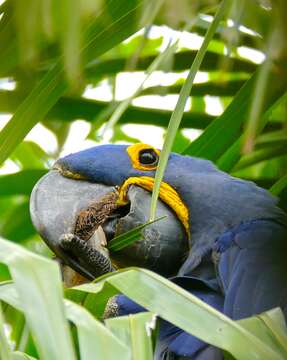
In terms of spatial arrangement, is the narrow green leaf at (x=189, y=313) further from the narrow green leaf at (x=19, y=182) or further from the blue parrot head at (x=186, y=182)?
the narrow green leaf at (x=19, y=182)

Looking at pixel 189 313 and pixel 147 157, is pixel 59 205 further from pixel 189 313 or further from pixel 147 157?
pixel 189 313

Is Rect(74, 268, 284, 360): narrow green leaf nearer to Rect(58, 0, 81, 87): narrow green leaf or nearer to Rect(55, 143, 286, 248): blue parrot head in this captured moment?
Rect(58, 0, 81, 87): narrow green leaf

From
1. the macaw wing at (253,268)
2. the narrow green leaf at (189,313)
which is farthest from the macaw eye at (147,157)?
the narrow green leaf at (189,313)

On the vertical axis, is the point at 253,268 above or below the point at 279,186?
below

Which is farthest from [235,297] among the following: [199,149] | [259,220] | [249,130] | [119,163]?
[249,130]

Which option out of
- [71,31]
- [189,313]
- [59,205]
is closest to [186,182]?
[59,205]

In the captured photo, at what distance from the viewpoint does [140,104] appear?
74.2 inches

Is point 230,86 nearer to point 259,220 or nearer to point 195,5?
point 259,220

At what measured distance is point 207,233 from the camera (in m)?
1.75

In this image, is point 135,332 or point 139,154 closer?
point 135,332

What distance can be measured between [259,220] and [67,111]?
→ 49cm

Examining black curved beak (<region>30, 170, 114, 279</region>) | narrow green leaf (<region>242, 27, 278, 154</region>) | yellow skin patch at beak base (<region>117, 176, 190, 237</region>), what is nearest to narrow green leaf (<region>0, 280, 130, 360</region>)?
narrow green leaf (<region>242, 27, 278, 154</region>)

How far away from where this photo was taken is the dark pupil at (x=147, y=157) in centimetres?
191

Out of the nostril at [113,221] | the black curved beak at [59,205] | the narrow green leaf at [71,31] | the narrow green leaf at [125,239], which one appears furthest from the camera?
the nostril at [113,221]
